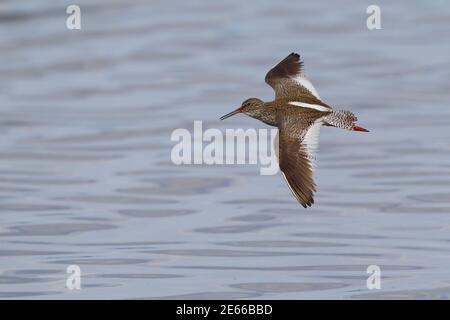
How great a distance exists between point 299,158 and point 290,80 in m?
1.66

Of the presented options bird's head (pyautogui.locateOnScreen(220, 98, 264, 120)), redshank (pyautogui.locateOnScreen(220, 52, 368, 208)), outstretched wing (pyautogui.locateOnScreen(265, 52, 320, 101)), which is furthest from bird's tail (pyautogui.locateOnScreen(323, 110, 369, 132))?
bird's head (pyautogui.locateOnScreen(220, 98, 264, 120))

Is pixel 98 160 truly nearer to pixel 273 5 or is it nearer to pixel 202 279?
pixel 202 279

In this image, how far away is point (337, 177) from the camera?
1656 centimetres

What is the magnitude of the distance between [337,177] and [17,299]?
5826 mm

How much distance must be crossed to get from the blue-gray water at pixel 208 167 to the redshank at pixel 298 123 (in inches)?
45.1

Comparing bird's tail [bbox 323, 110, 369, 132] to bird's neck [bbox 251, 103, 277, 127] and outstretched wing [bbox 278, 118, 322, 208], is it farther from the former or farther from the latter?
bird's neck [bbox 251, 103, 277, 127]

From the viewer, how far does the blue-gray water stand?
12.5 metres

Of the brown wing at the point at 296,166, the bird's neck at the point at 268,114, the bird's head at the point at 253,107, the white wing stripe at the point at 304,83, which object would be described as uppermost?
the white wing stripe at the point at 304,83

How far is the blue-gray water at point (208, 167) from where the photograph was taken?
1255cm

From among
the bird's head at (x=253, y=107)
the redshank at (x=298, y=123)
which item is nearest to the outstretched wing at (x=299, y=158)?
the redshank at (x=298, y=123)

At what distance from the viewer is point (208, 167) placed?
17.4 metres

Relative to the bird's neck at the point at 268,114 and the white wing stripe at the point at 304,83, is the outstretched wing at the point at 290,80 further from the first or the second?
the bird's neck at the point at 268,114

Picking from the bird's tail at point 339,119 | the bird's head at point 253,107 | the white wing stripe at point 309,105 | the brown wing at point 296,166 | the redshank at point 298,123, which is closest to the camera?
the brown wing at point 296,166
